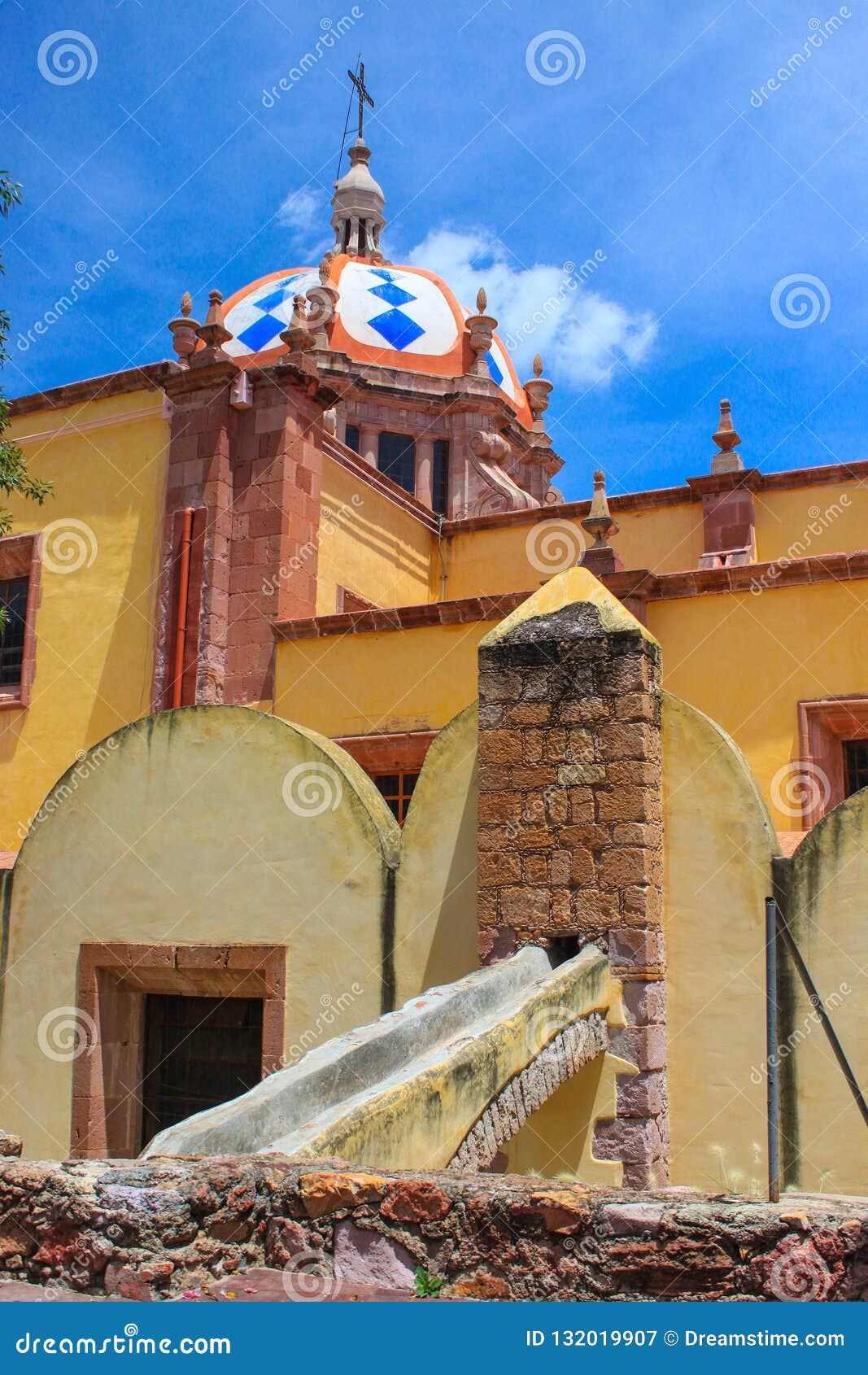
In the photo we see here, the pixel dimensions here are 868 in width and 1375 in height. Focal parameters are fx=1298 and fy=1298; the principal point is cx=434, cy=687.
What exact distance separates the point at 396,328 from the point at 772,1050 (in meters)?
20.3

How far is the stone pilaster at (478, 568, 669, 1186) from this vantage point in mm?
6266

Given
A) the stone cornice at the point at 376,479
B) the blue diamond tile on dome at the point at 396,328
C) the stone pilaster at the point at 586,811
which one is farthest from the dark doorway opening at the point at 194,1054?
the blue diamond tile on dome at the point at 396,328

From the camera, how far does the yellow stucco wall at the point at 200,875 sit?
7562mm

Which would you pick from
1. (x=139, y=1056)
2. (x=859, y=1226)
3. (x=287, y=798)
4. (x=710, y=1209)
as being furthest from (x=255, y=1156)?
(x=139, y=1056)

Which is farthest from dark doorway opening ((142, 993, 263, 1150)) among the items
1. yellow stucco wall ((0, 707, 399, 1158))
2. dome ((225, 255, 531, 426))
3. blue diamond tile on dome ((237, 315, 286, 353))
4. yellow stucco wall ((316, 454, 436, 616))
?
blue diamond tile on dome ((237, 315, 286, 353))

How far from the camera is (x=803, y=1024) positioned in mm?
6184

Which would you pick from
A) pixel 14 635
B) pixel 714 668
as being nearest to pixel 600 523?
pixel 714 668

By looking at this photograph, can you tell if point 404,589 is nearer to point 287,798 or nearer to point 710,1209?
point 287,798

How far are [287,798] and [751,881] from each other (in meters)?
2.89

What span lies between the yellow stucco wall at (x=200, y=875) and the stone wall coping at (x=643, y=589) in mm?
3432

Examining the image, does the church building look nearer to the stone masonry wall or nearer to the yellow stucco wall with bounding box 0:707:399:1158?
the yellow stucco wall with bounding box 0:707:399:1158

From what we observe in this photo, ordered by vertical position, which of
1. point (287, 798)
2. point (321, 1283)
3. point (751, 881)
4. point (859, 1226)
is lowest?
point (321, 1283)

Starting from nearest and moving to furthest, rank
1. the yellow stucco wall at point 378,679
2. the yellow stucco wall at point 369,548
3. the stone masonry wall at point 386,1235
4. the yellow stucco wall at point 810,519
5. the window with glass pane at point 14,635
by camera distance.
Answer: the stone masonry wall at point 386,1235, the yellow stucco wall at point 378,679, the yellow stucco wall at point 369,548, the window with glass pane at point 14,635, the yellow stucco wall at point 810,519

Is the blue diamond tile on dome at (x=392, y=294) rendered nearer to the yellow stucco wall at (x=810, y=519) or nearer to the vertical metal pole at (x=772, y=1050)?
the yellow stucco wall at (x=810, y=519)
